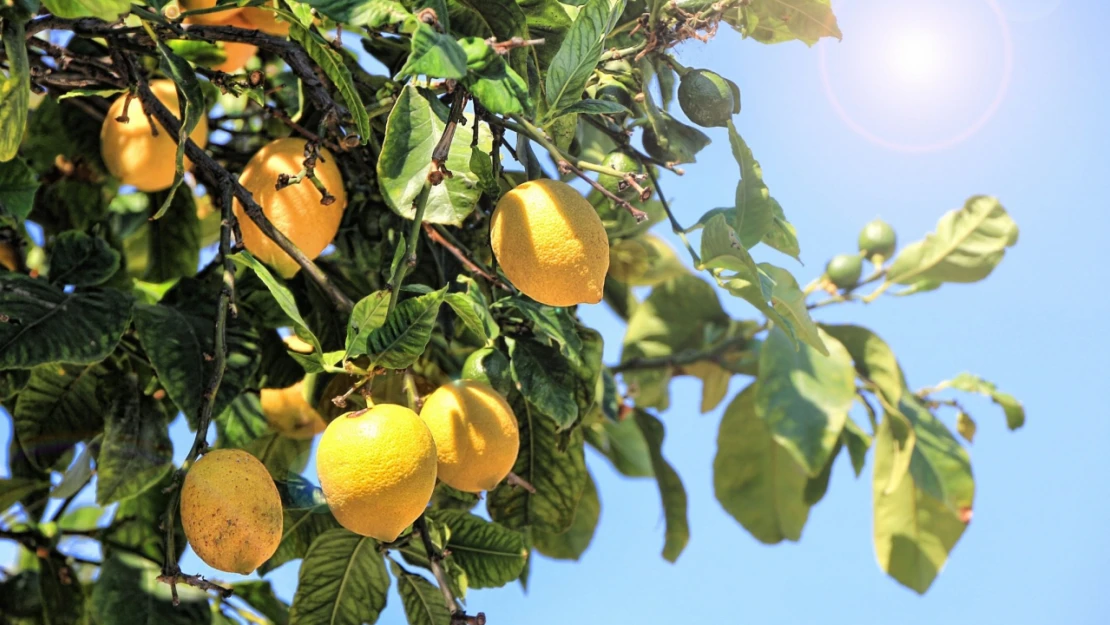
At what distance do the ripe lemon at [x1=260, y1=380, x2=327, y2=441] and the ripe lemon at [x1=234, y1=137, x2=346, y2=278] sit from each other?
9.0 inches

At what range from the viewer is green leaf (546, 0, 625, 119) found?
2.23ft

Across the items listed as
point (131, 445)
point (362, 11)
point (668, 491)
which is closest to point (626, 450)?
point (668, 491)

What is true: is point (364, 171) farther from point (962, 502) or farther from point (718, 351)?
point (962, 502)

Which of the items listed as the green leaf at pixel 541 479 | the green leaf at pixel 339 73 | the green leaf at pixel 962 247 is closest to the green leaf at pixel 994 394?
the green leaf at pixel 962 247

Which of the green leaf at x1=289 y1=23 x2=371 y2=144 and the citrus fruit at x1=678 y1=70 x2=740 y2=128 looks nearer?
the green leaf at x1=289 y1=23 x2=371 y2=144

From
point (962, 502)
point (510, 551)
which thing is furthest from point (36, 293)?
point (962, 502)

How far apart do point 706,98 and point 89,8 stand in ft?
1.48

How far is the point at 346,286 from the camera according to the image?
1032 millimetres

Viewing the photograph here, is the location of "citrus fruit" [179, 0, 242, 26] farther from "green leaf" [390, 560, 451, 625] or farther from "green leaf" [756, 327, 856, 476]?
"green leaf" [756, 327, 856, 476]

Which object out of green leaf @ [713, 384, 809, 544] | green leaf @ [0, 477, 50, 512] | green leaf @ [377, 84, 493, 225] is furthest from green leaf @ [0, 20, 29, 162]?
green leaf @ [713, 384, 809, 544]

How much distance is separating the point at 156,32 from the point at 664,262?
1.07 meters

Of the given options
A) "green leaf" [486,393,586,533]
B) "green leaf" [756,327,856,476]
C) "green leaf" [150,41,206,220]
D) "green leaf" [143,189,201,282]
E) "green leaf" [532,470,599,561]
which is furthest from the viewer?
"green leaf" [532,470,599,561]

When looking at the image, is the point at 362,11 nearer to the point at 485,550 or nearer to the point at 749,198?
the point at 749,198

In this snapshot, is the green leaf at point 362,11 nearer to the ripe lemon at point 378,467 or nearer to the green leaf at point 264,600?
the ripe lemon at point 378,467
